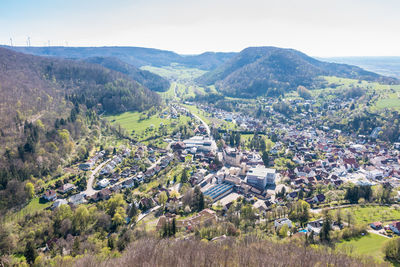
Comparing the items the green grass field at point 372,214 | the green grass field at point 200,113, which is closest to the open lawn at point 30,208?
the green grass field at point 372,214

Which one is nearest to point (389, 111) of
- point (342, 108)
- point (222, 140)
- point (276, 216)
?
point (342, 108)

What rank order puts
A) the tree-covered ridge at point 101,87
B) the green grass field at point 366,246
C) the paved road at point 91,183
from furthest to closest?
the tree-covered ridge at point 101,87 → the paved road at point 91,183 → the green grass field at point 366,246

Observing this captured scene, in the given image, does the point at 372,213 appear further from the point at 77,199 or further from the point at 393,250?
the point at 77,199

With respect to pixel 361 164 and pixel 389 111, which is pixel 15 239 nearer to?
pixel 361 164

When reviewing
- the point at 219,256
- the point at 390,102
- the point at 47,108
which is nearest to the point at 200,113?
the point at 47,108

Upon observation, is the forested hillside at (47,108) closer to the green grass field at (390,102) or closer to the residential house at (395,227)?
the residential house at (395,227)

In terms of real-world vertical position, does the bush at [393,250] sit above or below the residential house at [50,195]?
above

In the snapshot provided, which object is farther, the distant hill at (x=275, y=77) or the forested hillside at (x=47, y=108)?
the distant hill at (x=275, y=77)

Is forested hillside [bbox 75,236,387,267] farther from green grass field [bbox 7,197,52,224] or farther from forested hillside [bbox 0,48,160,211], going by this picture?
forested hillside [bbox 0,48,160,211]
